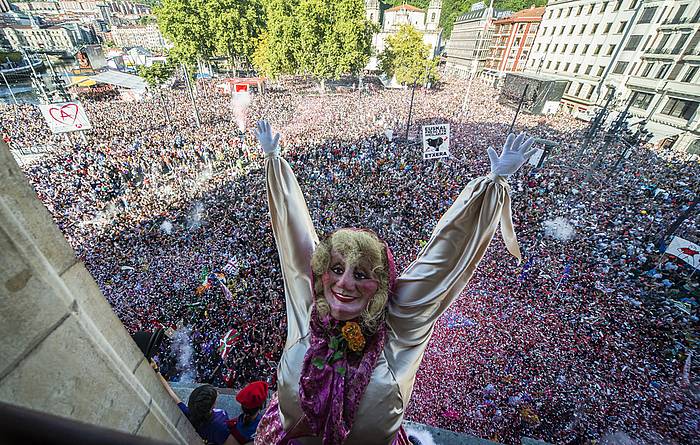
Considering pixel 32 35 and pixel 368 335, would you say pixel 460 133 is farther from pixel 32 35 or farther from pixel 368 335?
pixel 32 35

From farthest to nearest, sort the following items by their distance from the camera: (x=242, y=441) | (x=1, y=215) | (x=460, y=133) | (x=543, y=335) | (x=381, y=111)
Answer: (x=381, y=111) → (x=460, y=133) → (x=543, y=335) → (x=242, y=441) → (x=1, y=215)

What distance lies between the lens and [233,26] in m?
27.8

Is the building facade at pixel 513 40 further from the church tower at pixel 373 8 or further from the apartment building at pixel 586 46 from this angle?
the church tower at pixel 373 8

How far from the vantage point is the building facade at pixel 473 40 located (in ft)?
149

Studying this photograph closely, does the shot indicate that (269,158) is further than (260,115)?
No

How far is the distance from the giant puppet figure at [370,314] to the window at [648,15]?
108ft

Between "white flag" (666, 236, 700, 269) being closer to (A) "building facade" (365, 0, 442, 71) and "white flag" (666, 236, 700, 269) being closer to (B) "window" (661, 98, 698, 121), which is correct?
(B) "window" (661, 98, 698, 121)

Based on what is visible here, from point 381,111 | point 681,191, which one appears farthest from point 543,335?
point 381,111

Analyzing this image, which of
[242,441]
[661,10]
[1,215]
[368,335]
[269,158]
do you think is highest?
[661,10]

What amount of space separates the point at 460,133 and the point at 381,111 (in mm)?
7614

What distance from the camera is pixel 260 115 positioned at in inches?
880

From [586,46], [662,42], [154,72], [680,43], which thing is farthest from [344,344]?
[586,46]

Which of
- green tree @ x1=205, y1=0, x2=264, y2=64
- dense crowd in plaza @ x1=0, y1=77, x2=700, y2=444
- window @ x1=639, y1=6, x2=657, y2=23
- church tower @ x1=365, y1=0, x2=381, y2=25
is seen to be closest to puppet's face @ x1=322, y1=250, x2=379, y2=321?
dense crowd in plaza @ x1=0, y1=77, x2=700, y2=444

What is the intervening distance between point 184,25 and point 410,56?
872 inches
